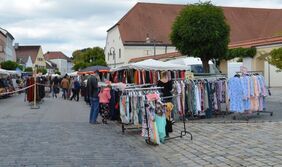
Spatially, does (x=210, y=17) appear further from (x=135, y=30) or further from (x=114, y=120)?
(x=135, y=30)

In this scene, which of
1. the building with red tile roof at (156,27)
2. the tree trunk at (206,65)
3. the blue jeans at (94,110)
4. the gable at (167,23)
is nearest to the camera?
the blue jeans at (94,110)

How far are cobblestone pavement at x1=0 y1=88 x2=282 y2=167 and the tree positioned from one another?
16019 millimetres

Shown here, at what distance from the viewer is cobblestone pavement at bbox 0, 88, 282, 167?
312 inches

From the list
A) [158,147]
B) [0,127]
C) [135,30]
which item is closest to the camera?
[158,147]

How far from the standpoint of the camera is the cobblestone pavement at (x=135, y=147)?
312 inches

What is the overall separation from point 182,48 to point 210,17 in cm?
273

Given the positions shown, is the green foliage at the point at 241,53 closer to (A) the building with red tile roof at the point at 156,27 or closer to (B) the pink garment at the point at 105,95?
(B) the pink garment at the point at 105,95

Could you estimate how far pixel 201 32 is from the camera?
28688 millimetres

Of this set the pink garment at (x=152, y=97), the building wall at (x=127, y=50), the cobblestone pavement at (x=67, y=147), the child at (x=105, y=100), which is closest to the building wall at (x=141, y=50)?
the building wall at (x=127, y=50)

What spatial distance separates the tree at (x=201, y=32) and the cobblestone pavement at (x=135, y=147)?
16019 mm

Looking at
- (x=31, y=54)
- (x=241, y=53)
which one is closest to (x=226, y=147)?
(x=241, y=53)

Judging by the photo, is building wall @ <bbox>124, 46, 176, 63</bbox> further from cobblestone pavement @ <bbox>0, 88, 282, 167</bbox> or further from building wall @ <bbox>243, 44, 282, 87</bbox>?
cobblestone pavement @ <bbox>0, 88, 282, 167</bbox>

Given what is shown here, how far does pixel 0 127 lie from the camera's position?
513 inches

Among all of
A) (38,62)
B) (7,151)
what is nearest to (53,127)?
(7,151)
